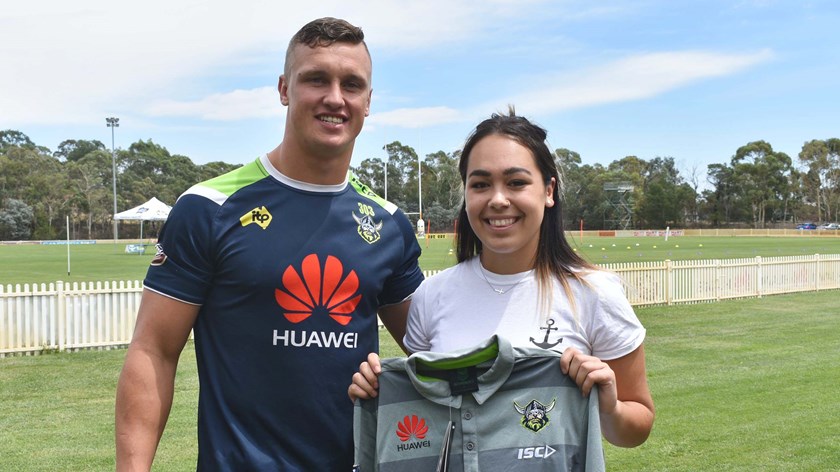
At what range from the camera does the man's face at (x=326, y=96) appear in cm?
277

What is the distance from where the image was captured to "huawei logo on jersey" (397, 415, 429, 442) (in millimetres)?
2564

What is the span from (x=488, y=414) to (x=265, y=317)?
892 mm

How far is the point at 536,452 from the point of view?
8.07 ft

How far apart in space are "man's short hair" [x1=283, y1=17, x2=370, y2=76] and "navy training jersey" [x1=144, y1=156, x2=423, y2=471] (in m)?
0.56

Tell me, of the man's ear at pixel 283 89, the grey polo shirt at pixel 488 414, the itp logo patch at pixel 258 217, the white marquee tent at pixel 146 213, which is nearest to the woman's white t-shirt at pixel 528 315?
the grey polo shirt at pixel 488 414

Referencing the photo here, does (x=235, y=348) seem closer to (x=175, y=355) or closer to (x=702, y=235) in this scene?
(x=175, y=355)

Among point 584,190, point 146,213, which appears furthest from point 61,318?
point 584,190

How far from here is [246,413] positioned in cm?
273

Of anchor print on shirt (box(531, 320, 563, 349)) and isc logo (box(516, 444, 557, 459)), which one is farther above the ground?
anchor print on shirt (box(531, 320, 563, 349))

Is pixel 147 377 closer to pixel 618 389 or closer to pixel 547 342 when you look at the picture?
pixel 547 342

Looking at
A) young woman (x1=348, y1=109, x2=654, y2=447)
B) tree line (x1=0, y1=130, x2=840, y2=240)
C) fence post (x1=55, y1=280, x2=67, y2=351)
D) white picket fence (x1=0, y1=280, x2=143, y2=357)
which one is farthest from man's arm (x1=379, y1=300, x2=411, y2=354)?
tree line (x1=0, y1=130, x2=840, y2=240)

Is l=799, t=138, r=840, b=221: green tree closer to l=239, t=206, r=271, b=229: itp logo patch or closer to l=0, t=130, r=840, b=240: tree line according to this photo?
l=0, t=130, r=840, b=240: tree line

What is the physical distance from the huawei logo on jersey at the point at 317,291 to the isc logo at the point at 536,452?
2.71 feet

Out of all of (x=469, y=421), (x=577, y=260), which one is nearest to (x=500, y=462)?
(x=469, y=421)
